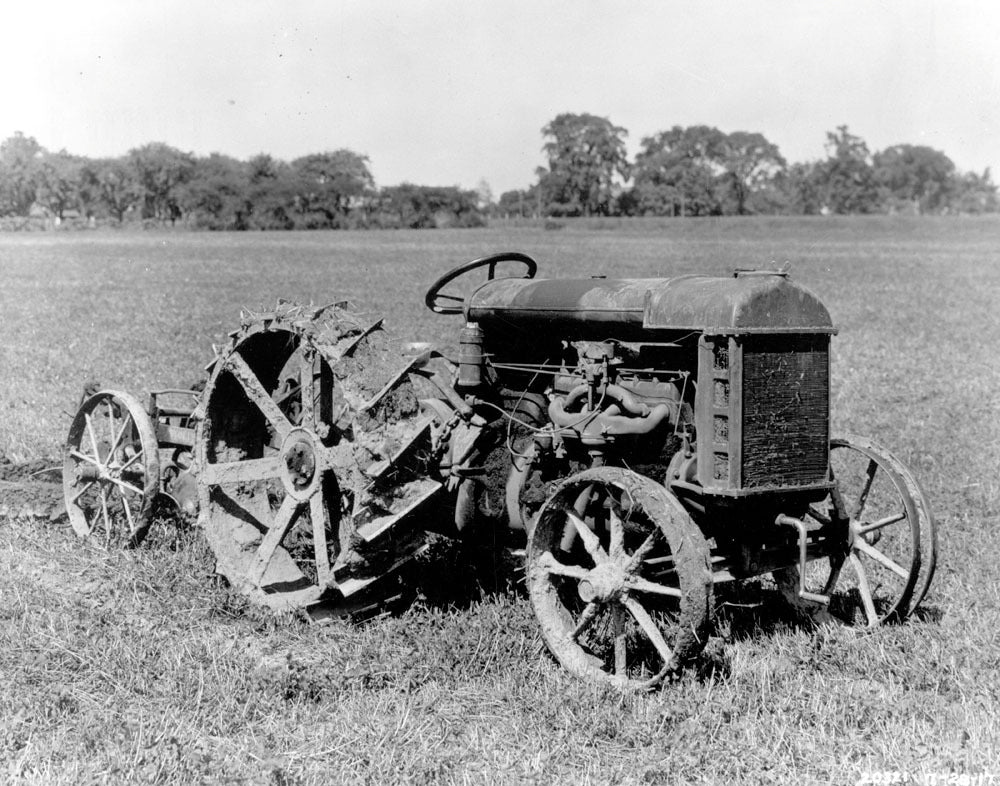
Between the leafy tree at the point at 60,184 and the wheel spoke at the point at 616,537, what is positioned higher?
the leafy tree at the point at 60,184

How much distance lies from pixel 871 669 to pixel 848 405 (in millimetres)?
6450

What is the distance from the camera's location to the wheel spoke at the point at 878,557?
16.5 ft

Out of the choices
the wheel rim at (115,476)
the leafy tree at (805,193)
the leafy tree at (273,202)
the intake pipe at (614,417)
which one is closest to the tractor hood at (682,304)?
the intake pipe at (614,417)

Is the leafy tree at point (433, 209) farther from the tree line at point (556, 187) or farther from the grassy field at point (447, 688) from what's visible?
the grassy field at point (447, 688)

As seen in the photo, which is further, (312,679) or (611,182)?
(611,182)

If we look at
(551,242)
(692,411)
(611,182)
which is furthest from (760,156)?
(692,411)

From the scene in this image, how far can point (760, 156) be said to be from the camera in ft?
Result: 287

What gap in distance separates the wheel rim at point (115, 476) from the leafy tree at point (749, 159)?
272ft

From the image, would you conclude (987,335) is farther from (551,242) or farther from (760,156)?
(760,156)

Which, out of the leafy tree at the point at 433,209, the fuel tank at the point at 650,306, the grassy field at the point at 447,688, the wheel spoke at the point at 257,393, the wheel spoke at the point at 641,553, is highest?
the leafy tree at the point at 433,209

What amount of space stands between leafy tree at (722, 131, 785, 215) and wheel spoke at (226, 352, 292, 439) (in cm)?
8367

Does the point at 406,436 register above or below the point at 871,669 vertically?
above

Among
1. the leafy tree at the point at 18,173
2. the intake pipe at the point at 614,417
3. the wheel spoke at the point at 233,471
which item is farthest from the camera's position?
the leafy tree at the point at 18,173

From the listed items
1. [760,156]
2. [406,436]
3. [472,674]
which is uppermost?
[760,156]
